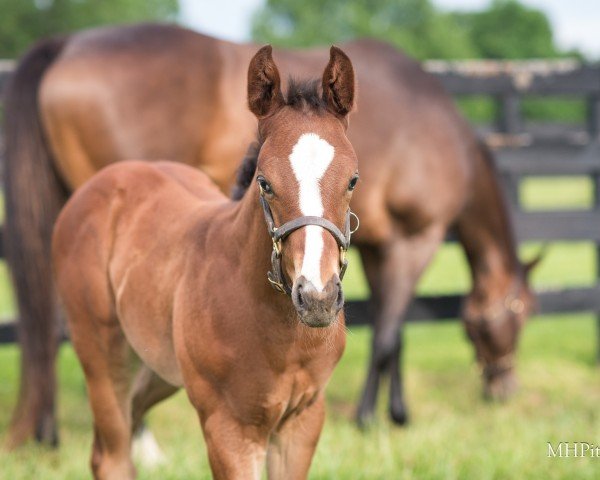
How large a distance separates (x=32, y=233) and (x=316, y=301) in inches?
103

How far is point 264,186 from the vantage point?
7.20 ft

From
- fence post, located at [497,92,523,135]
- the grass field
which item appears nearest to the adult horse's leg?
the grass field

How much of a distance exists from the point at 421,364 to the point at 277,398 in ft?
12.6

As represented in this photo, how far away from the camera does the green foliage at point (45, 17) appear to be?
102 ft

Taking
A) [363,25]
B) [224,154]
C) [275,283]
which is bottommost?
[363,25]

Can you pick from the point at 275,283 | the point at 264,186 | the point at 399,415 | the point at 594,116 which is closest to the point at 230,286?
the point at 275,283

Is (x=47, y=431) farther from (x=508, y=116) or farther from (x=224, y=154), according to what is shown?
(x=508, y=116)

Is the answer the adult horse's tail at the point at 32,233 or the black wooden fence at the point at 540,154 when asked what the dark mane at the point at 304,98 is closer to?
the adult horse's tail at the point at 32,233

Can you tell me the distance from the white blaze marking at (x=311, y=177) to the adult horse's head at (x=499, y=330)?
3.23 meters

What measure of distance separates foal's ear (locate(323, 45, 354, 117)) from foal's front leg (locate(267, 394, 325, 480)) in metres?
0.84

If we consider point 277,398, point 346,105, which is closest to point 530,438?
point 277,398

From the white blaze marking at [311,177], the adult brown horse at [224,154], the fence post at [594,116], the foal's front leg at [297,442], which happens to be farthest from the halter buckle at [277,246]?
the fence post at [594,116]

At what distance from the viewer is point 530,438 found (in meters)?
3.95

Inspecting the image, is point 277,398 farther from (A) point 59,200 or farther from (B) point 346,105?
(A) point 59,200
